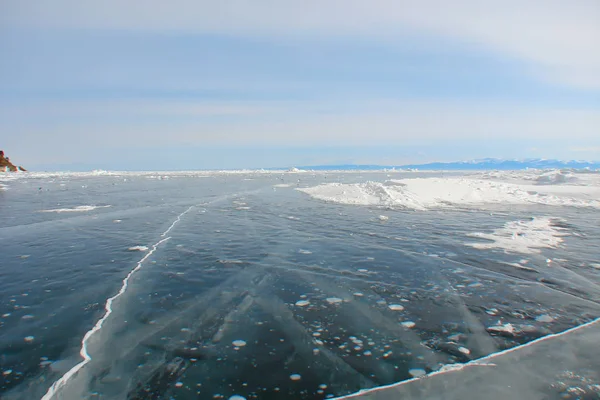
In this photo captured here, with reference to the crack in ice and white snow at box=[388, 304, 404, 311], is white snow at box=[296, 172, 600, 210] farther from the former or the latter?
the crack in ice

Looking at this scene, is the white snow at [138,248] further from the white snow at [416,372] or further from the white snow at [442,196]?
the white snow at [442,196]

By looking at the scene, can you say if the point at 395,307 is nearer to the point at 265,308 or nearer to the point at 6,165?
the point at 265,308

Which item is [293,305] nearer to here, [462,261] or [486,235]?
[462,261]

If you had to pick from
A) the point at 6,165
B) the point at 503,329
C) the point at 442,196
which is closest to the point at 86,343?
the point at 503,329

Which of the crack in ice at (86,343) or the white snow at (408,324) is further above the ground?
the crack in ice at (86,343)

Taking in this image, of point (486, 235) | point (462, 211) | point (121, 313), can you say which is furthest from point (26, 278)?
point (462, 211)

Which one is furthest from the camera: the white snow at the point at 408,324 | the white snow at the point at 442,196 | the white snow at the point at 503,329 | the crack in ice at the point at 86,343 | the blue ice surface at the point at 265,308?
the white snow at the point at 442,196

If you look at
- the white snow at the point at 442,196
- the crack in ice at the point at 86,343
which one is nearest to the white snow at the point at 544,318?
the crack in ice at the point at 86,343
